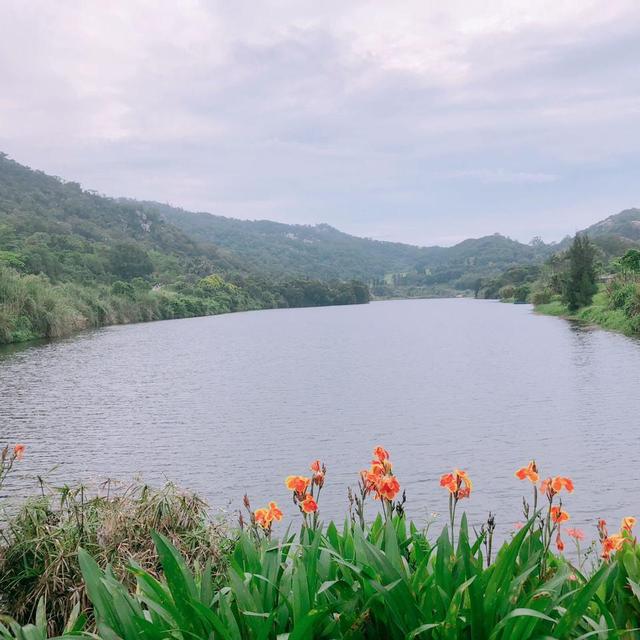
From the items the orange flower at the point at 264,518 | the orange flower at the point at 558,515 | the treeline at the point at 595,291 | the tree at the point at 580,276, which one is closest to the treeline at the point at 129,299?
the treeline at the point at 595,291

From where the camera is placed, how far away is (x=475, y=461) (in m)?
12.4

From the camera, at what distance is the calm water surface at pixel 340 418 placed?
449 inches

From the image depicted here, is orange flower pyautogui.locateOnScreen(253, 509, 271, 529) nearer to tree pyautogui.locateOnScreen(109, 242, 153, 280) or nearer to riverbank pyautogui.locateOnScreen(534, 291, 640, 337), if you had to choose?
riverbank pyautogui.locateOnScreen(534, 291, 640, 337)

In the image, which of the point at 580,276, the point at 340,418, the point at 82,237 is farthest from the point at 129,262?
the point at 340,418

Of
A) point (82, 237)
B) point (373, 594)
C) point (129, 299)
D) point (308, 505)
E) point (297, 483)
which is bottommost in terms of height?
point (373, 594)

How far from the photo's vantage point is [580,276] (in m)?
53.3

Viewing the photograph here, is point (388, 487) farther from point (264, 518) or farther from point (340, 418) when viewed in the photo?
point (340, 418)

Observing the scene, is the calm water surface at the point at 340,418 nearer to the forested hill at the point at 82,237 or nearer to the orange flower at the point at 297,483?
the orange flower at the point at 297,483

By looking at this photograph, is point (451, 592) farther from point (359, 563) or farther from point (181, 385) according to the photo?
point (181, 385)

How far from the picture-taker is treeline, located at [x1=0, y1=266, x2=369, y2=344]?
141 feet

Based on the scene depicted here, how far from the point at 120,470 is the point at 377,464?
968 centimetres

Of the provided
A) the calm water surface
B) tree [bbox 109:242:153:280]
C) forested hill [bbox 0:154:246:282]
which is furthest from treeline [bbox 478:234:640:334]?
tree [bbox 109:242:153:280]

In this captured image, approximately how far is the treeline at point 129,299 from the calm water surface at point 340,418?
10.2 metres

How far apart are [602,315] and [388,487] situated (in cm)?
4515
